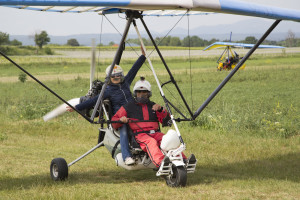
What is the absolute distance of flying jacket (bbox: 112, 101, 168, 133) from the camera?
292 inches

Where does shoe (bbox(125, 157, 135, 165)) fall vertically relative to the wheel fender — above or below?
below

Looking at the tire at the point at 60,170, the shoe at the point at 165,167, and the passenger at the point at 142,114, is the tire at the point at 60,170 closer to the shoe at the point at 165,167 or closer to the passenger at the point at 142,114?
the passenger at the point at 142,114

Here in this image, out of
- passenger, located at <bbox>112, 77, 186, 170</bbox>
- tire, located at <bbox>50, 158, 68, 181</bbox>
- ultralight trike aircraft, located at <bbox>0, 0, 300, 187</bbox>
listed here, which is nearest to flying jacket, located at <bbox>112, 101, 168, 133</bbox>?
passenger, located at <bbox>112, 77, 186, 170</bbox>

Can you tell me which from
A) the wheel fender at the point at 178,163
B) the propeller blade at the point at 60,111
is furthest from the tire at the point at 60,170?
the wheel fender at the point at 178,163

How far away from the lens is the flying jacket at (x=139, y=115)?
7418mm

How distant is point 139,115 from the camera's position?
744 cm

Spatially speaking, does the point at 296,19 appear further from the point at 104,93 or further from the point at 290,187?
the point at 104,93

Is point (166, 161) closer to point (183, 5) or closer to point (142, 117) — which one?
point (142, 117)

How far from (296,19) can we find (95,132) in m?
6.31

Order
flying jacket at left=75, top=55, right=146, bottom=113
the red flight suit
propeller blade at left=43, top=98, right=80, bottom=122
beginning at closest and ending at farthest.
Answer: the red flight suit < flying jacket at left=75, top=55, right=146, bottom=113 < propeller blade at left=43, top=98, right=80, bottom=122

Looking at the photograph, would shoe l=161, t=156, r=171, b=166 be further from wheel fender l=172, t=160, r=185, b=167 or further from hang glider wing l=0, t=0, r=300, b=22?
hang glider wing l=0, t=0, r=300, b=22

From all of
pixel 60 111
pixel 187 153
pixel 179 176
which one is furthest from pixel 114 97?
pixel 187 153

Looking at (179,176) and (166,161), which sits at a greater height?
(166,161)

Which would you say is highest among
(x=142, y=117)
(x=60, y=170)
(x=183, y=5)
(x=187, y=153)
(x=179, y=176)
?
(x=183, y=5)
